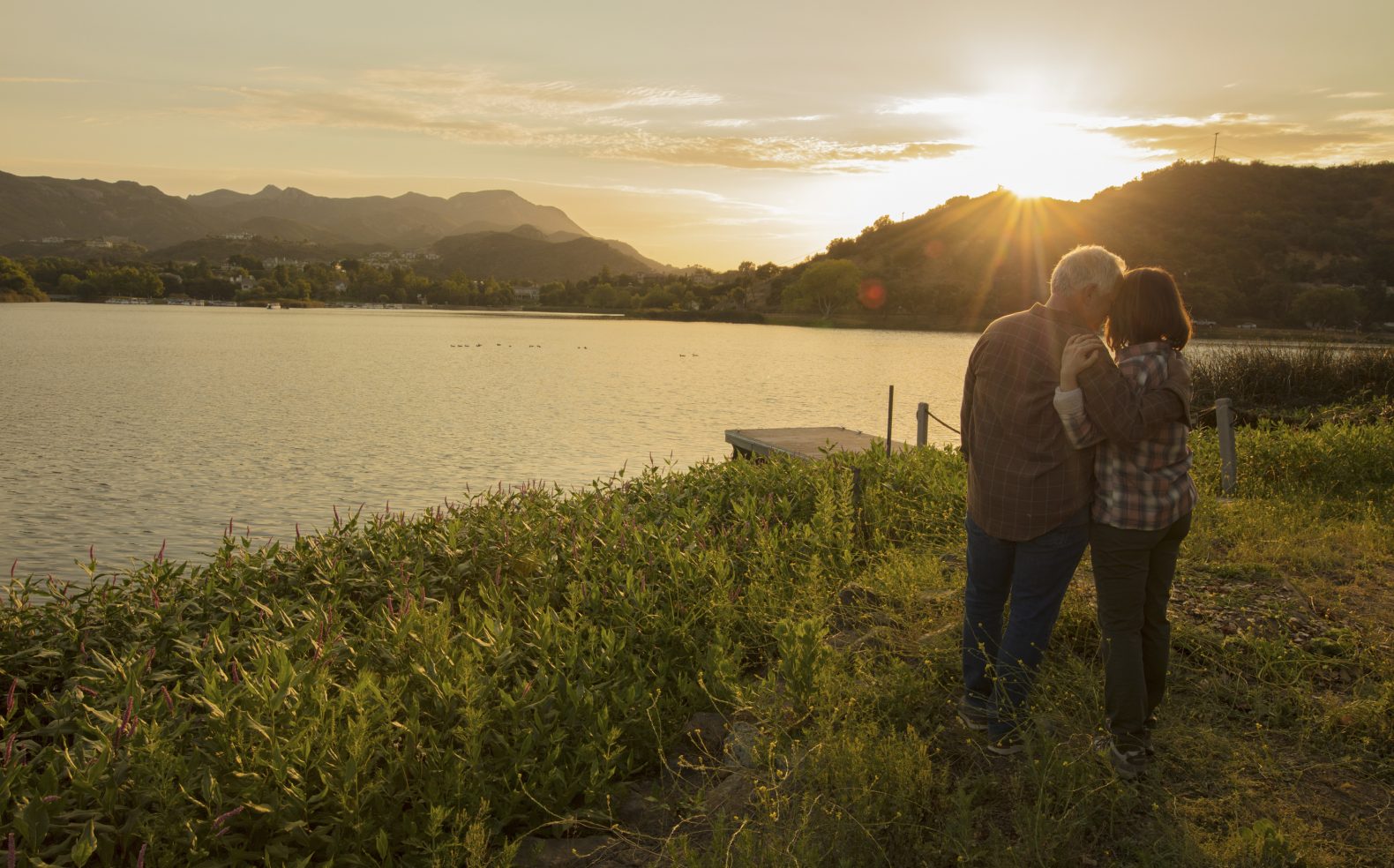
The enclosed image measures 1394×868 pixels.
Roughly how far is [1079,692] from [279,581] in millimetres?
5707

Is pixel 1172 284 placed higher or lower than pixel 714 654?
higher

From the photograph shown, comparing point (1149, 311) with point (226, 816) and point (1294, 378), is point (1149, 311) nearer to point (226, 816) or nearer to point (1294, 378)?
point (226, 816)

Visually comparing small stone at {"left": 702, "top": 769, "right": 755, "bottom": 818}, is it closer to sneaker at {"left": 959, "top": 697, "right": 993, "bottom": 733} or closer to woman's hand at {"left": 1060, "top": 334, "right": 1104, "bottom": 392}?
sneaker at {"left": 959, "top": 697, "right": 993, "bottom": 733}

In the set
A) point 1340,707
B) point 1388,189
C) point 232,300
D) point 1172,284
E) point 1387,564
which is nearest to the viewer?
point 1172,284

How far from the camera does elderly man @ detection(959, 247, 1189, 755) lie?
12.3ft

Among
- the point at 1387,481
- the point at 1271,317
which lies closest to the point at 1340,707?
the point at 1387,481

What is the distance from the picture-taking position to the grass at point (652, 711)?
338 cm

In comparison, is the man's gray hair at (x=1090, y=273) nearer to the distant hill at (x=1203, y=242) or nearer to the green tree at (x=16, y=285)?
the distant hill at (x=1203, y=242)

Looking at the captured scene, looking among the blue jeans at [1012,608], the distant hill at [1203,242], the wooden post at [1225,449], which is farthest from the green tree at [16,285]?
the blue jeans at [1012,608]

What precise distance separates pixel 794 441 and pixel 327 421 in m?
14.6

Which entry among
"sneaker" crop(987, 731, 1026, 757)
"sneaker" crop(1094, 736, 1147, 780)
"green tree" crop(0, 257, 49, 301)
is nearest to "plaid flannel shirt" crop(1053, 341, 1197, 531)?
"sneaker" crop(1094, 736, 1147, 780)

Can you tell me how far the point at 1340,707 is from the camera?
4.38 meters

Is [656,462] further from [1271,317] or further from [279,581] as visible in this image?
[1271,317]

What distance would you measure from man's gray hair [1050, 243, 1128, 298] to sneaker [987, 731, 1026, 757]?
215cm
